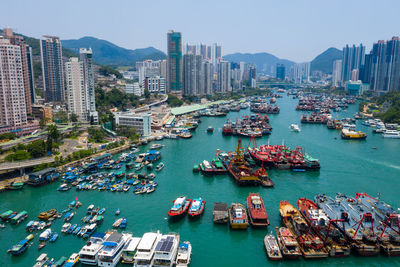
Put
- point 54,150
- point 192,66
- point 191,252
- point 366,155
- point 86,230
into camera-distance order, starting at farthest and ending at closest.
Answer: point 192,66 < point 366,155 < point 54,150 < point 86,230 < point 191,252

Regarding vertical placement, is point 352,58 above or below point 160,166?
above

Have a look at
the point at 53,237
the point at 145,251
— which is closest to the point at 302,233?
the point at 145,251

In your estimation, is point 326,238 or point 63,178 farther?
point 63,178

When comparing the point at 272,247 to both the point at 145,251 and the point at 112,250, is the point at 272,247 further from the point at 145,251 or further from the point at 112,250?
the point at 112,250

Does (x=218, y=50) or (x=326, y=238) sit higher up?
(x=218, y=50)

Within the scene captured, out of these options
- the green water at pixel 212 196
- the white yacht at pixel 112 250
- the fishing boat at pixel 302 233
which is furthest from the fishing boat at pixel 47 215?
the fishing boat at pixel 302 233

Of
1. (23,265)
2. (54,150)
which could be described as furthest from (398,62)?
(23,265)

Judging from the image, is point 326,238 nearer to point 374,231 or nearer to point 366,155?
point 374,231
